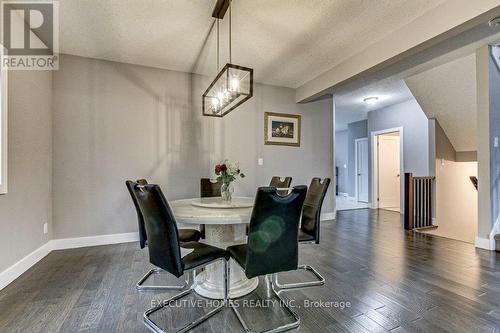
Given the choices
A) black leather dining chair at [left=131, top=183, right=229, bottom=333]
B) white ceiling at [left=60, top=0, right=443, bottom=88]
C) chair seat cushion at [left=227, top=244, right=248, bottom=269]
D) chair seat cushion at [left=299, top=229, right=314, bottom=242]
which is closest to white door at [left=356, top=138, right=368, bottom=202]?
white ceiling at [left=60, top=0, right=443, bottom=88]

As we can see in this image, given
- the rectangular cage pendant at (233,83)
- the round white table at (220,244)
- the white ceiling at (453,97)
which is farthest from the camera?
the white ceiling at (453,97)

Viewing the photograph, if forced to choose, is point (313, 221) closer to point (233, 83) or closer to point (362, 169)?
point (233, 83)

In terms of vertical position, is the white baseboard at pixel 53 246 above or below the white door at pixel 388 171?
below

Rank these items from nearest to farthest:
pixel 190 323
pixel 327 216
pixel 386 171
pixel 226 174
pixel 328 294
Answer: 1. pixel 190 323
2. pixel 328 294
3. pixel 226 174
4. pixel 327 216
5. pixel 386 171

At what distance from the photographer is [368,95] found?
5.16m

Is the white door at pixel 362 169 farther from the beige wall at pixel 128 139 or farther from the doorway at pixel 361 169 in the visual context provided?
the beige wall at pixel 128 139

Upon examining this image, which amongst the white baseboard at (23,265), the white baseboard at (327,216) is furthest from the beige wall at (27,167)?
the white baseboard at (327,216)

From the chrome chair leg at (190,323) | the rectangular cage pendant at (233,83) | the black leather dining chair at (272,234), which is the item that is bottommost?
the chrome chair leg at (190,323)

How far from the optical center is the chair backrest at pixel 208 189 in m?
3.19

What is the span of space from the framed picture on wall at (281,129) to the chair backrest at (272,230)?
301 centimetres

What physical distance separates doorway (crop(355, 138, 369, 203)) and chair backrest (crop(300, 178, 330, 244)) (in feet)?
18.9

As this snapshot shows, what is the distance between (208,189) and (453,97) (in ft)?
13.7

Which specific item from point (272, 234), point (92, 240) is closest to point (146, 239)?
point (272, 234)

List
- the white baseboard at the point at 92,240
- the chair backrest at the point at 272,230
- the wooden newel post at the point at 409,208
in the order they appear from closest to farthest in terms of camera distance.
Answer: the chair backrest at the point at 272,230 < the white baseboard at the point at 92,240 < the wooden newel post at the point at 409,208
